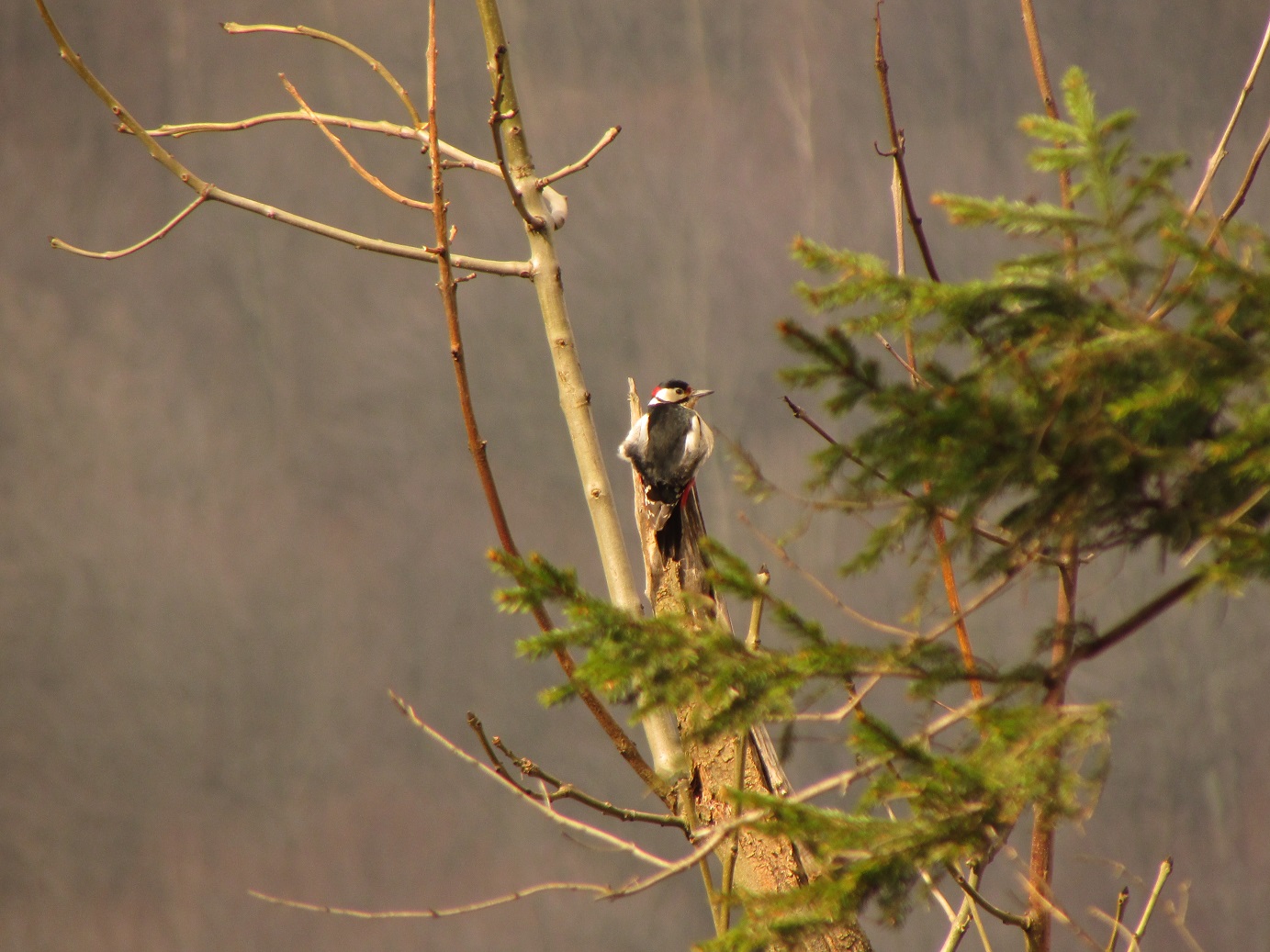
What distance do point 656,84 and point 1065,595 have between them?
3339 millimetres

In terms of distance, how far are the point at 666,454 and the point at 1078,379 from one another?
125 centimetres

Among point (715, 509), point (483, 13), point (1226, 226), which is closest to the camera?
point (1226, 226)

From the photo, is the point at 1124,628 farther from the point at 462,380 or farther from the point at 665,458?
the point at 665,458

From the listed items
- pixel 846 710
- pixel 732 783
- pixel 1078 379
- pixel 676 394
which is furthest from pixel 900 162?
pixel 676 394

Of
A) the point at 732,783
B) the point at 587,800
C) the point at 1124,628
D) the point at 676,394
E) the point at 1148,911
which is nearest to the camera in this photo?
the point at 1124,628

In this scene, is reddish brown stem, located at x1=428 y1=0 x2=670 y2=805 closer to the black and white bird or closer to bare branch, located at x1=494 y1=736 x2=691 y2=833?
bare branch, located at x1=494 y1=736 x2=691 y2=833

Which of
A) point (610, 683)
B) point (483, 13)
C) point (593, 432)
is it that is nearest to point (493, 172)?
point (483, 13)

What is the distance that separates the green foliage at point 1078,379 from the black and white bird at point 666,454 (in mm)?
1011

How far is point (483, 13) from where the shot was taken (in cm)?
160

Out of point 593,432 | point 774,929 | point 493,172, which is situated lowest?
point 774,929

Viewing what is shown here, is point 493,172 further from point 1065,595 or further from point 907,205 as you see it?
point 1065,595

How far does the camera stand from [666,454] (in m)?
2.08

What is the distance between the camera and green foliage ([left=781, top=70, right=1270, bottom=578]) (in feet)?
2.75

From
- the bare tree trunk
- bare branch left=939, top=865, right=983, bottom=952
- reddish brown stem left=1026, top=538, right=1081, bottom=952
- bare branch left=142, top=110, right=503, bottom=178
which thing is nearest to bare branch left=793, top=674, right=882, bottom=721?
reddish brown stem left=1026, top=538, right=1081, bottom=952
